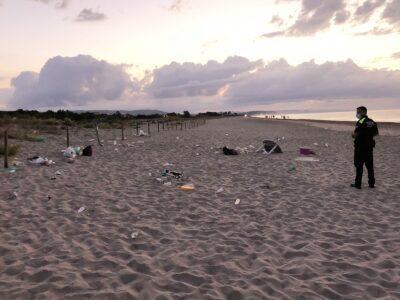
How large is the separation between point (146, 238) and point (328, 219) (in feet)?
11.1

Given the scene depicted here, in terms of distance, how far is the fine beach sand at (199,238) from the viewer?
424cm

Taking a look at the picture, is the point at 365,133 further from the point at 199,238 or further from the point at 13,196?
the point at 13,196

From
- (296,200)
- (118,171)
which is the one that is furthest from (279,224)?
(118,171)

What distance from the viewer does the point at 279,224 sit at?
21.5 feet

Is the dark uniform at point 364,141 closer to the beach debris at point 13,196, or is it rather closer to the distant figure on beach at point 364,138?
the distant figure on beach at point 364,138

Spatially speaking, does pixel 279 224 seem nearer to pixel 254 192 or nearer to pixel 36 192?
pixel 254 192

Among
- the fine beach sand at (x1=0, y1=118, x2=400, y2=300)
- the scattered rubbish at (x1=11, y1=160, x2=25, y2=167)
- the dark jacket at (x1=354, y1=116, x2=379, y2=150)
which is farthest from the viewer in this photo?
the scattered rubbish at (x1=11, y1=160, x2=25, y2=167)

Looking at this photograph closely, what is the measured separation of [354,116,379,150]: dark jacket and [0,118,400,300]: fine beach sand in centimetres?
117

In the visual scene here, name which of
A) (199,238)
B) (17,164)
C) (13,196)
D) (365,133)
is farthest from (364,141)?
(17,164)

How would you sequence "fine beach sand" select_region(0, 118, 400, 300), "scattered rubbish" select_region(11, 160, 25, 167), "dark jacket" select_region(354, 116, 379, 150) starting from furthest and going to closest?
"scattered rubbish" select_region(11, 160, 25, 167), "dark jacket" select_region(354, 116, 379, 150), "fine beach sand" select_region(0, 118, 400, 300)

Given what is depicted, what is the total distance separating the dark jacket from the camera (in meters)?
9.02

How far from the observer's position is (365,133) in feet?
29.9

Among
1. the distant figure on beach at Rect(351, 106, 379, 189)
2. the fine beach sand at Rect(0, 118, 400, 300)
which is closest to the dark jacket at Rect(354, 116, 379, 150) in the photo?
the distant figure on beach at Rect(351, 106, 379, 189)

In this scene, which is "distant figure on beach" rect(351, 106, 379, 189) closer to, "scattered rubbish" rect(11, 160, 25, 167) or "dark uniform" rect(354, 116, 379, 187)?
"dark uniform" rect(354, 116, 379, 187)
